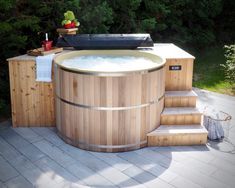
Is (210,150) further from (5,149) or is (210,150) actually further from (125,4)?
(125,4)

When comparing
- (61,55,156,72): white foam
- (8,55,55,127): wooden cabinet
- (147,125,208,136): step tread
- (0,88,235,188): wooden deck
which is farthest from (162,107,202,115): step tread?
(8,55,55,127): wooden cabinet

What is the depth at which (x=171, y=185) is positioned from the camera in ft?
Answer: 12.2

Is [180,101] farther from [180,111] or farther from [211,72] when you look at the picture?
[211,72]

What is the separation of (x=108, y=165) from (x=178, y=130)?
1092 mm

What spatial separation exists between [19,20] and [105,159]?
2610mm

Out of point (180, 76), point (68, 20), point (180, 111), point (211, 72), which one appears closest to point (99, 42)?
point (68, 20)

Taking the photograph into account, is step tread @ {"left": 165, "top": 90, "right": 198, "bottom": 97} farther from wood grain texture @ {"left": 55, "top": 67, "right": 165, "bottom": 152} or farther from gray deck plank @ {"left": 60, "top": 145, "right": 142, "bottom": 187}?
gray deck plank @ {"left": 60, "top": 145, "right": 142, "bottom": 187}

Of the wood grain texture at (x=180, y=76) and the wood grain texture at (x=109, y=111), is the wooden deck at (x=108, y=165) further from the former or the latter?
the wood grain texture at (x=180, y=76)

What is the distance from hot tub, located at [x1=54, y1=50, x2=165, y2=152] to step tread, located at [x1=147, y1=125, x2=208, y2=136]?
78mm

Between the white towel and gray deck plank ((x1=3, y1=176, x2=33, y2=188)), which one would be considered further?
the white towel

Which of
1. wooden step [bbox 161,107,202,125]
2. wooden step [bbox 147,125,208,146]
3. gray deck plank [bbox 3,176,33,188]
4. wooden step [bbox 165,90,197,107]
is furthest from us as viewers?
wooden step [bbox 165,90,197,107]

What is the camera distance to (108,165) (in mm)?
4098

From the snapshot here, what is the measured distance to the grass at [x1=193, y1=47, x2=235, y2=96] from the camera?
274 inches


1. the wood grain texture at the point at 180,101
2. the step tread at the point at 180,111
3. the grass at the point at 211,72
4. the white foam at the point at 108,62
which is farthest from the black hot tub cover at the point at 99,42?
the grass at the point at 211,72
